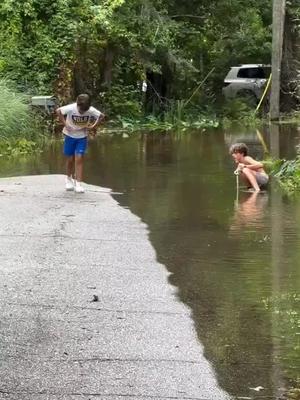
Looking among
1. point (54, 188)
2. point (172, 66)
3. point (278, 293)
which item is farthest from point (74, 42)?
point (278, 293)

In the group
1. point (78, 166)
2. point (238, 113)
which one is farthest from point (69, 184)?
point (238, 113)

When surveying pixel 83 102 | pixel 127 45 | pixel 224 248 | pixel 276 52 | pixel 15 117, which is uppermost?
pixel 127 45

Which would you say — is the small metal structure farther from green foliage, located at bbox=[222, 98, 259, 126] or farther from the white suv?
the white suv

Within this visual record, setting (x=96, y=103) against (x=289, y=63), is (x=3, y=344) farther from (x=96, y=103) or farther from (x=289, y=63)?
(x=289, y=63)

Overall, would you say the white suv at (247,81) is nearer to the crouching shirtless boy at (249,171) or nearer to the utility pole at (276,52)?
the utility pole at (276,52)

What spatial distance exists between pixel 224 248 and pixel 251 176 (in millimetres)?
4218

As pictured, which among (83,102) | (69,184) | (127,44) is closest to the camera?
(83,102)

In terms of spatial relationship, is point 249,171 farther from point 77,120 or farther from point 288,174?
point 77,120

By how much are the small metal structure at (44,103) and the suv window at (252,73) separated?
12.3 meters

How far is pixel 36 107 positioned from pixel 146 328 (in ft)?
55.1

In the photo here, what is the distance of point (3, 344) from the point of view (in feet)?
18.2

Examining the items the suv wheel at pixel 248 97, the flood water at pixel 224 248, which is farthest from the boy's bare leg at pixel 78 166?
the suv wheel at pixel 248 97

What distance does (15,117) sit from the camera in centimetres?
1936

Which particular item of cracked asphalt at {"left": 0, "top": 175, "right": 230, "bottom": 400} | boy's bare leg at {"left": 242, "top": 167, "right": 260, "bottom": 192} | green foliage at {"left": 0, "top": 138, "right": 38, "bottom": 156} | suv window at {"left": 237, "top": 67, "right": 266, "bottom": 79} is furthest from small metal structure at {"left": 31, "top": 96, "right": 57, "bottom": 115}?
cracked asphalt at {"left": 0, "top": 175, "right": 230, "bottom": 400}
